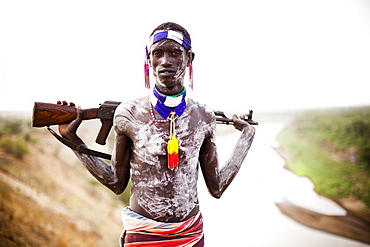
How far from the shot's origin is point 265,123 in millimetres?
4242

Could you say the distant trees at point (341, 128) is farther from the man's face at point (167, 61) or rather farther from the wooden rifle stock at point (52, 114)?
the wooden rifle stock at point (52, 114)

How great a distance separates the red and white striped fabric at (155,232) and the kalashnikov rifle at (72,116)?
0.32m

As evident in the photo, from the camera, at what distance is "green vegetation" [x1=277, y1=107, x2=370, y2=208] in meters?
3.90

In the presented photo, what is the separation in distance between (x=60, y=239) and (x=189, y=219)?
223 centimetres

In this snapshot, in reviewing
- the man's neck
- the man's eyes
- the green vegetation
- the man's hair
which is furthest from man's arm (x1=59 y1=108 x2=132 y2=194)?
the green vegetation

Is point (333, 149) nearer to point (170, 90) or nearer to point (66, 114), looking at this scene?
point (170, 90)

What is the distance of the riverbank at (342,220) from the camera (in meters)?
3.65

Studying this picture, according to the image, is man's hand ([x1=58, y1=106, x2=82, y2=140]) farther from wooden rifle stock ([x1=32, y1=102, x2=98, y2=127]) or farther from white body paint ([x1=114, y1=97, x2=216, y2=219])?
white body paint ([x1=114, y1=97, x2=216, y2=219])

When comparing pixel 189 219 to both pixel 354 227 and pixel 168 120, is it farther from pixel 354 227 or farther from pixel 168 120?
pixel 354 227

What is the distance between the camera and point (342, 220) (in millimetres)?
3752

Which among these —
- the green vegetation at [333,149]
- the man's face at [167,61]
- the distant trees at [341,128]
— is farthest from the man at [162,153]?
the distant trees at [341,128]

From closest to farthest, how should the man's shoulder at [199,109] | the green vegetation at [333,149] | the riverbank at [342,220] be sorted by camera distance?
the man's shoulder at [199,109], the riverbank at [342,220], the green vegetation at [333,149]

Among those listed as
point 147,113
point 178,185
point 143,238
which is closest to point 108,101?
point 147,113

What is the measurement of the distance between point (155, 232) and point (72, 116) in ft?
2.02
